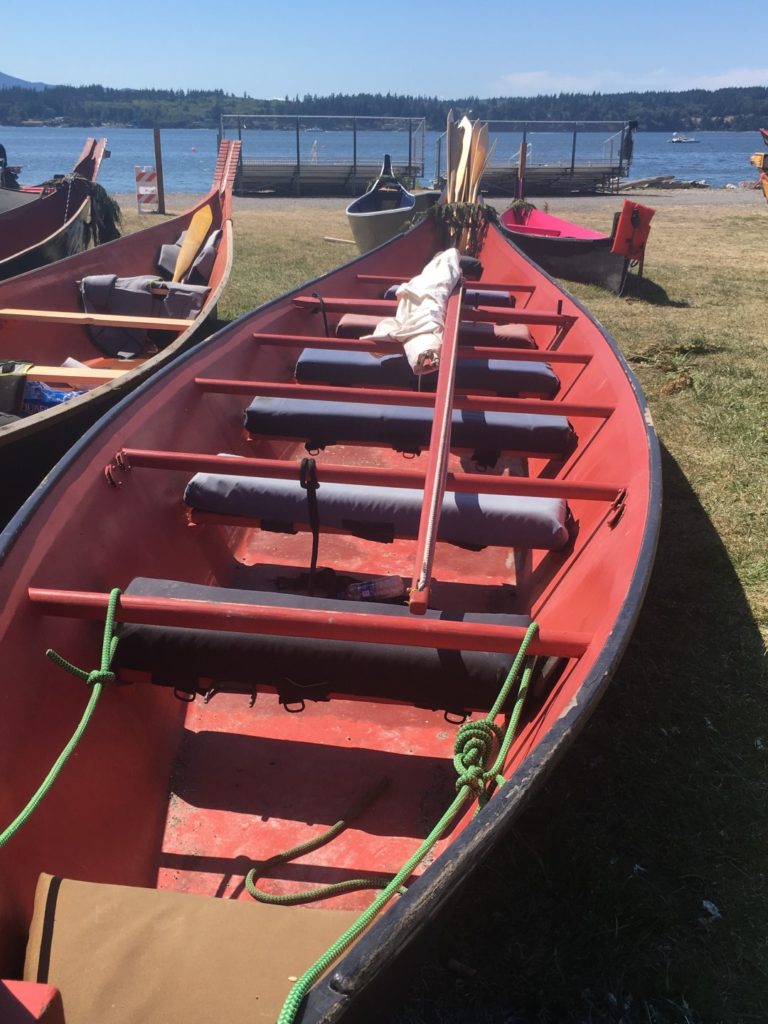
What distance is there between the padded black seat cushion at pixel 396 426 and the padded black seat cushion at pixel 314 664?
175 centimetres

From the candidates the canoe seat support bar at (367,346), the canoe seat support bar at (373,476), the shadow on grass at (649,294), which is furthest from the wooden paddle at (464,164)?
the canoe seat support bar at (373,476)

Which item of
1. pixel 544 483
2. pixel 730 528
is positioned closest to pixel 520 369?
pixel 730 528

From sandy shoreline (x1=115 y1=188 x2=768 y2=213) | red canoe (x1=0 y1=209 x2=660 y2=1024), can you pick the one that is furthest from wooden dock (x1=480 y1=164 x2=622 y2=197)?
red canoe (x1=0 y1=209 x2=660 y2=1024)

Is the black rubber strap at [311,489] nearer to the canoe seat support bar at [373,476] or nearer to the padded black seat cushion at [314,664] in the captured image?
the canoe seat support bar at [373,476]

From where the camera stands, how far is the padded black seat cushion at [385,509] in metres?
3.17

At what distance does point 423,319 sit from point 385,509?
1.87 meters

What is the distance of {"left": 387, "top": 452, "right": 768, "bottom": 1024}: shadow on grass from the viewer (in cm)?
206

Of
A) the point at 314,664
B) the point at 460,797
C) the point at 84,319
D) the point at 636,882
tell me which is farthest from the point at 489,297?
the point at 460,797

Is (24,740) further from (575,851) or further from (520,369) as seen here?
(520,369)

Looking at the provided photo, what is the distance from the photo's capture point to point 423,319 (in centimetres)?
466

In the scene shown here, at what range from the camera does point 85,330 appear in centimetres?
684

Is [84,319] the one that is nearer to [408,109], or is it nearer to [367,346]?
[367,346]

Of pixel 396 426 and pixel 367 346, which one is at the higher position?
pixel 367 346

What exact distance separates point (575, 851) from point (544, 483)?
1409 millimetres
